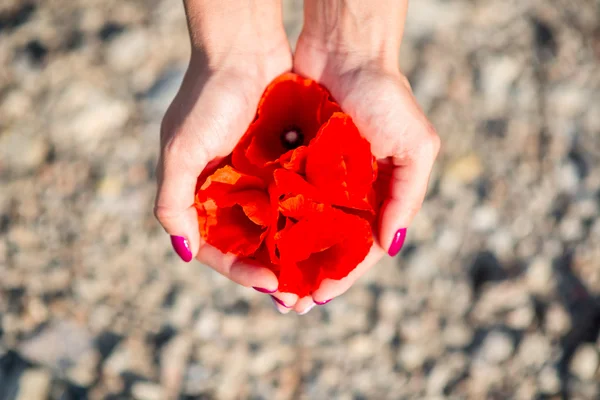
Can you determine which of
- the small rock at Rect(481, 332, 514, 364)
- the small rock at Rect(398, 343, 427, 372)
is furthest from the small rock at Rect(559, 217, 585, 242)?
the small rock at Rect(398, 343, 427, 372)

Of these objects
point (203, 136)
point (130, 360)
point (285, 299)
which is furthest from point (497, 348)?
point (203, 136)

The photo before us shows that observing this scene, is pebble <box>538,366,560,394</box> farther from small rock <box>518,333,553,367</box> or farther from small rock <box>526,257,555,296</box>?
small rock <box>526,257,555,296</box>

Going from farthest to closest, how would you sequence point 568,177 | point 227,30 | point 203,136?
point 568,177, point 227,30, point 203,136

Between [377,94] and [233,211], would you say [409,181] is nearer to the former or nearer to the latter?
[377,94]

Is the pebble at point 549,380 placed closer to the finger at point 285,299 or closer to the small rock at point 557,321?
the small rock at point 557,321

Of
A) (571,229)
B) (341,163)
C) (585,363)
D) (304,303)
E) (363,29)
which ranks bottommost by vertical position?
(585,363)

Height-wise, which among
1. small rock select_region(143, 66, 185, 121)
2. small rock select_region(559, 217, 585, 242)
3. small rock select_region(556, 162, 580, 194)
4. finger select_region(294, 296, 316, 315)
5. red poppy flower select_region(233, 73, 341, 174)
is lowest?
small rock select_region(559, 217, 585, 242)

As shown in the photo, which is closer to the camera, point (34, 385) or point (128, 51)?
point (34, 385)
